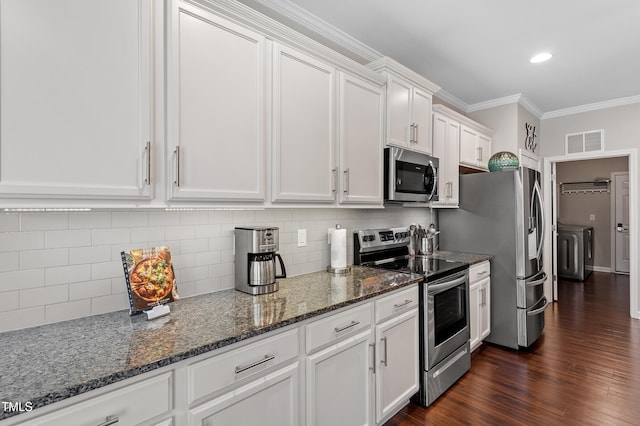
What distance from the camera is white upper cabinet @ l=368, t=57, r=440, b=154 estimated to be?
2.55 m

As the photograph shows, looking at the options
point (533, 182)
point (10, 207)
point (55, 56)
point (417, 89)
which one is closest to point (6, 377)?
point (10, 207)

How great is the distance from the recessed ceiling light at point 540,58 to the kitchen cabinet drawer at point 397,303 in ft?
8.06

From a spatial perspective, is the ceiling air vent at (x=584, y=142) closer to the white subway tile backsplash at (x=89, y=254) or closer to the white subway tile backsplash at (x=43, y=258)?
the white subway tile backsplash at (x=89, y=254)

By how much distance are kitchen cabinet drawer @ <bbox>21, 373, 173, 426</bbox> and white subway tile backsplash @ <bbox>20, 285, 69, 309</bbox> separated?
2.14 ft

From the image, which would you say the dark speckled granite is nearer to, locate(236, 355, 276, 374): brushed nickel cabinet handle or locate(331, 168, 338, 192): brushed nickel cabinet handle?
locate(236, 355, 276, 374): brushed nickel cabinet handle

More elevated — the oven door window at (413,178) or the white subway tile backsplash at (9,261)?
the oven door window at (413,178)

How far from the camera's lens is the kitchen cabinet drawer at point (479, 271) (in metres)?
2.98

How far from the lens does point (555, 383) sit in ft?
8.62

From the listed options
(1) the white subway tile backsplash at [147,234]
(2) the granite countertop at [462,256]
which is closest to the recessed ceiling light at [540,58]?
(2) the granite countertop at [462,256]

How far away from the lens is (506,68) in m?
3.29

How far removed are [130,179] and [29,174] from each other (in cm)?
29

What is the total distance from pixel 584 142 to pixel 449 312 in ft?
12.2

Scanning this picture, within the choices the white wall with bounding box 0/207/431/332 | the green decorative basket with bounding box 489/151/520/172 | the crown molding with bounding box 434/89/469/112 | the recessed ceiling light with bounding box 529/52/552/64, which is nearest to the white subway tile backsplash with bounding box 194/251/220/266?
the white wall with bounding box 0/207/431/332

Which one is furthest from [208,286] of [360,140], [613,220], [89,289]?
[613,220]
